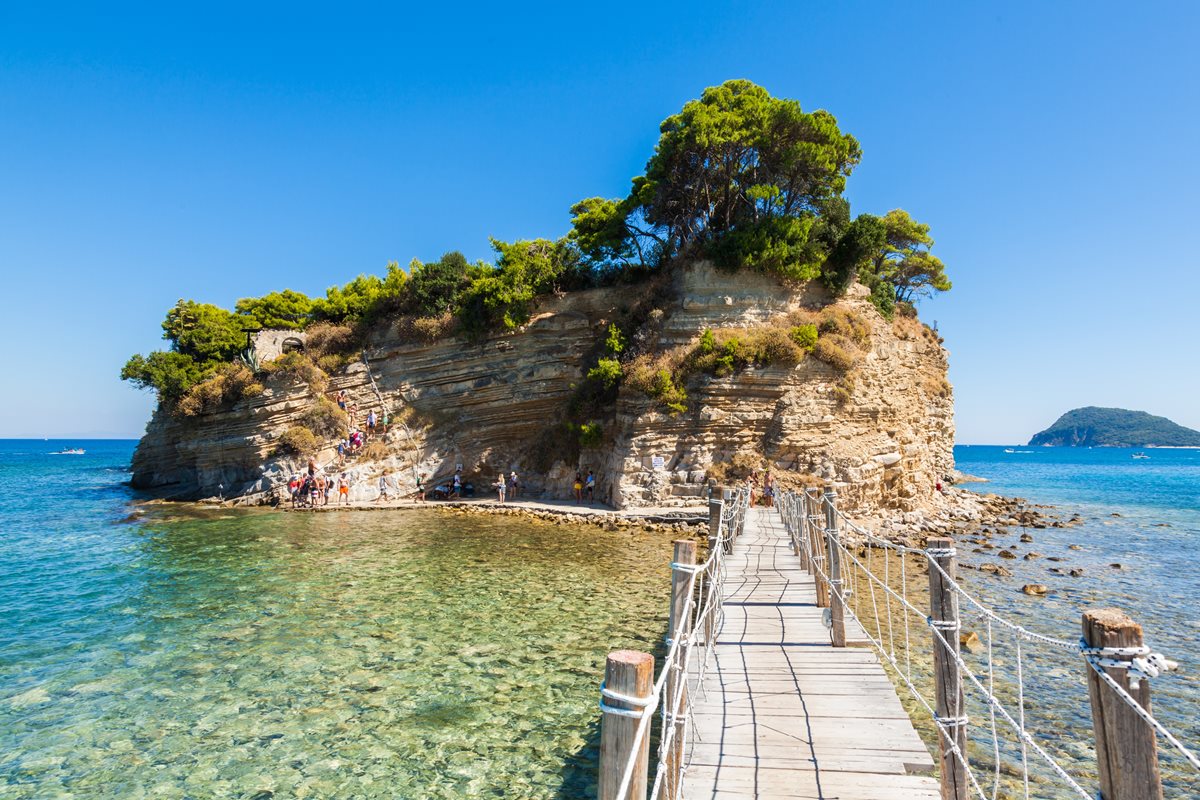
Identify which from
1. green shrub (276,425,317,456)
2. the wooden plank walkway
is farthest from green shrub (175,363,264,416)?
the wooden plank walkway

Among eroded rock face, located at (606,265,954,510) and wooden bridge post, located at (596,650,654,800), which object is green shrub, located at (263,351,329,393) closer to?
eroded rock face, located at (606,265,954,510)

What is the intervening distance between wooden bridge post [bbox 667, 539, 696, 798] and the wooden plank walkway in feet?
0.70

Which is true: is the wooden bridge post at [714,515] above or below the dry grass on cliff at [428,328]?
below

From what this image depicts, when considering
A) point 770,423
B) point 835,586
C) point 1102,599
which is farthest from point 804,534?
point 770,423

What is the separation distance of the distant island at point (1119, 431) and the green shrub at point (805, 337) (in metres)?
208

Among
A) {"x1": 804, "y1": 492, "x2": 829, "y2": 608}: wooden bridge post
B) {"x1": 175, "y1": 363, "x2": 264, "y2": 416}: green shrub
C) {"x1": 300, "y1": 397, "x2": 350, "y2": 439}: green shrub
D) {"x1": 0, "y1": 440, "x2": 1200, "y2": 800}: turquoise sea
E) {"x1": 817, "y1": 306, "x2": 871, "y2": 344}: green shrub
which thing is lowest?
{"x1": 0, "y1": 440, "x2": 1200, "y2": 800}: turquoise sea

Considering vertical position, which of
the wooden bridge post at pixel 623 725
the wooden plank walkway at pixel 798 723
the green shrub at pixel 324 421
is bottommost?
the wooden plank walkway at pixel 798 723

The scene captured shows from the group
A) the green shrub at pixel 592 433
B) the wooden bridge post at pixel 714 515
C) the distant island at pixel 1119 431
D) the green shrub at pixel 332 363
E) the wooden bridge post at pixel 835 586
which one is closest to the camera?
the wooden bridge post at pixel 835 586

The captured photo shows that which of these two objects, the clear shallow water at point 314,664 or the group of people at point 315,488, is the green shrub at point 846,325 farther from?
the group of people at point 315,488

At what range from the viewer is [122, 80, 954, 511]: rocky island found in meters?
23.6

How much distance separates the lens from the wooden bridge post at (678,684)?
13.2 feet

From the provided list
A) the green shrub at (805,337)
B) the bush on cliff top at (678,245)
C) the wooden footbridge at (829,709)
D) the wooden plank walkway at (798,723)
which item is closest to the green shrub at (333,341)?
the bush on cliff top at (678,245)

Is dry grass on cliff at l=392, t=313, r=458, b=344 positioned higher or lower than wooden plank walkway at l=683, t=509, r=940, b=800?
higher

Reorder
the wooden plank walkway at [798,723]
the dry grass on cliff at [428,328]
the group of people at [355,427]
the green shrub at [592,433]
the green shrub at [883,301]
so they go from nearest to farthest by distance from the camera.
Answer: the wooden plank walkway at [798,723] → the green shrub at [592,433] → the green shrub at [883,301] → the group of people at [355,427] → the dry grass on cliff at [428,328]
